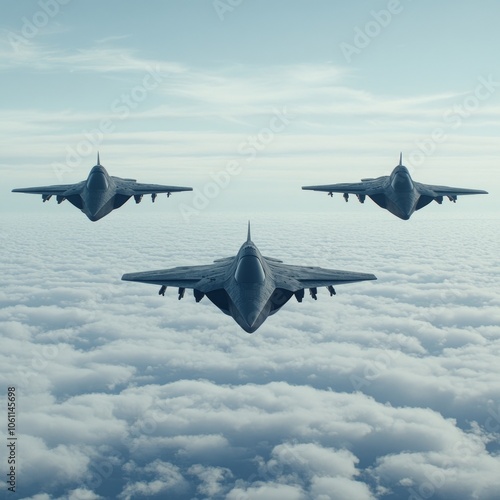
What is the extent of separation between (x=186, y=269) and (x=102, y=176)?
1421 centimetres

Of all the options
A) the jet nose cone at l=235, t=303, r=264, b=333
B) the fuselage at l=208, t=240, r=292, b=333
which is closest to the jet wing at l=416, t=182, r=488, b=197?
the fuselage at l=208, t=240, r=292, b=333

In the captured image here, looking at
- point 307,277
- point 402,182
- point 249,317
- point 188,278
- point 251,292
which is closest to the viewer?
point 249,317

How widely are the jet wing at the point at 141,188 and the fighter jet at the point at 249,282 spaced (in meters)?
12.9

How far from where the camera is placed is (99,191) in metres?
43.1

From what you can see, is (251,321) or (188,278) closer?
(251,321)

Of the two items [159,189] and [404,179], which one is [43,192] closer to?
[159,189]

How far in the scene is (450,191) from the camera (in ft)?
150

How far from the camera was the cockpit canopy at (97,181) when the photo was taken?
43.2m

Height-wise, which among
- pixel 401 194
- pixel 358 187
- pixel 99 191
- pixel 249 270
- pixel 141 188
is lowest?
pixel 249 270

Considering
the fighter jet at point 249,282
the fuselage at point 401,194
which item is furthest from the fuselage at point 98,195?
the fuselage at point 401,194

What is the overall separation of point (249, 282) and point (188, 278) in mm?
6785

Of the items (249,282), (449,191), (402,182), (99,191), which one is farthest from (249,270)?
(449,191)

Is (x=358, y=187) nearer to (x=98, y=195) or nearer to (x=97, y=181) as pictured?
(x=98, y=195)

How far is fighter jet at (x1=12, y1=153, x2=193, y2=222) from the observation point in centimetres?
4225
